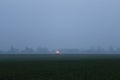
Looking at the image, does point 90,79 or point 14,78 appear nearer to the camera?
point 90,79

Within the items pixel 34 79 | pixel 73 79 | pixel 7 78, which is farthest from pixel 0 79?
pixel 73 79

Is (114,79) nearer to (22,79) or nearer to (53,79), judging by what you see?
(53,79)

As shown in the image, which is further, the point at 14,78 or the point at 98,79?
the point at 14,78

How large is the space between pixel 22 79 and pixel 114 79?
10109mm

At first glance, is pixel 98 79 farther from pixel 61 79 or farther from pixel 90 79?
pixel 61 79

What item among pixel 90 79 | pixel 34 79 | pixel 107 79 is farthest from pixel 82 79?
pixel 34 79

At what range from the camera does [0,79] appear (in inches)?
1265

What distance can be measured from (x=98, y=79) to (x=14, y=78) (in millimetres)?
9722

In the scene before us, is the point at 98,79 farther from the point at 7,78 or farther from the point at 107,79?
the point at 7,78

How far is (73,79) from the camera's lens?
30.0m

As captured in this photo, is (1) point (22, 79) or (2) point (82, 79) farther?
(1) point (22, 79)

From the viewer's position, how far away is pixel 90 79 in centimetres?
2997

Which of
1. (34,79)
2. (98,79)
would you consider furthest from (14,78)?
(98,79)

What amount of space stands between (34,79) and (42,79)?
89 cm
